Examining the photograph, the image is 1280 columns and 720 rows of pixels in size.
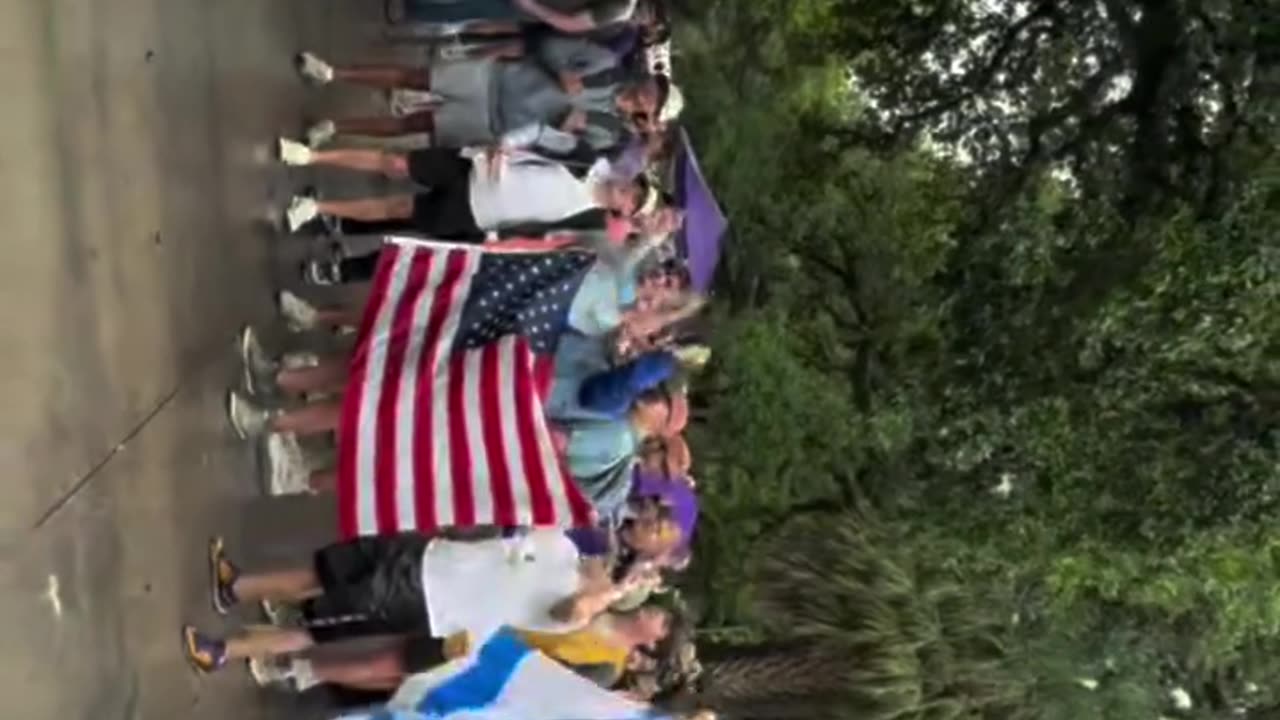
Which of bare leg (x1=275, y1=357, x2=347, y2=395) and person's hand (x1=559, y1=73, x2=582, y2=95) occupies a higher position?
person's hand (x1=559, y1=73, x2=582, y2=95)

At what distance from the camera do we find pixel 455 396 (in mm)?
9133

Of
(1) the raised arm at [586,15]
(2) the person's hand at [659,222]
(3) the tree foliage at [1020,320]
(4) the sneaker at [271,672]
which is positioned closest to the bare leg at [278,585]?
(4) the sneaker at [271,672]

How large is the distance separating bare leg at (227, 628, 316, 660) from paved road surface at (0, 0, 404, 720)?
179 millimetres

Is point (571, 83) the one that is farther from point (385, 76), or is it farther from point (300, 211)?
point (300, 211)

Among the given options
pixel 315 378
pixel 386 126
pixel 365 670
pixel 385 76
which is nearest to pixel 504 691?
pixel 365 670

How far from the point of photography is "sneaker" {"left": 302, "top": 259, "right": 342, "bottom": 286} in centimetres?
1050

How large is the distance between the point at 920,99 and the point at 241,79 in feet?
31.6

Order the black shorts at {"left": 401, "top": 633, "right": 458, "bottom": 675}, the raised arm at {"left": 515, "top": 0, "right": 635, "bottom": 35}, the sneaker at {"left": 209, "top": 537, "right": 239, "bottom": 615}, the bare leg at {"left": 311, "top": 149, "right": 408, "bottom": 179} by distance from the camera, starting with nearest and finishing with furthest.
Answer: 1. the sneaker at {"left": 209, "top": 537, "right": 239, "bottom": 615}
2. the black shorts at {"left": 401, "top": 633, "right": 458, "bottom": 675}
3. the bare leg at {"left": 311, "top": 149, "right": 408, "bottom": 179}
4. the raised arm at {"left": 515, "top": 0, "right": 635, "bottom": 35}

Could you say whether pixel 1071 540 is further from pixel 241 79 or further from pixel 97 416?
pixel 97 416

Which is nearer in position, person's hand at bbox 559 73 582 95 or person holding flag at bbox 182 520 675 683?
person holding flag at bbox 182 520 675 683

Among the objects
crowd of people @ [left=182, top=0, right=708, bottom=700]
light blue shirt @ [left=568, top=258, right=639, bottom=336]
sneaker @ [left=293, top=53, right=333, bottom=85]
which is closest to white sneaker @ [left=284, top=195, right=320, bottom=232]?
crowd of people @ [left=182, top=0, right=708, bottom=700]

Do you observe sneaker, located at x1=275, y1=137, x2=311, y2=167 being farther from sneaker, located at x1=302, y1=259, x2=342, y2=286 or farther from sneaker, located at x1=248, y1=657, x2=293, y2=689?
sneaker, located at x1=248, y1=657, x2=293, y2=689

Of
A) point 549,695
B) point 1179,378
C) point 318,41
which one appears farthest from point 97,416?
point 1179,378

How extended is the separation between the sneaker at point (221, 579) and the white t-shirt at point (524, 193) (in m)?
2.33
